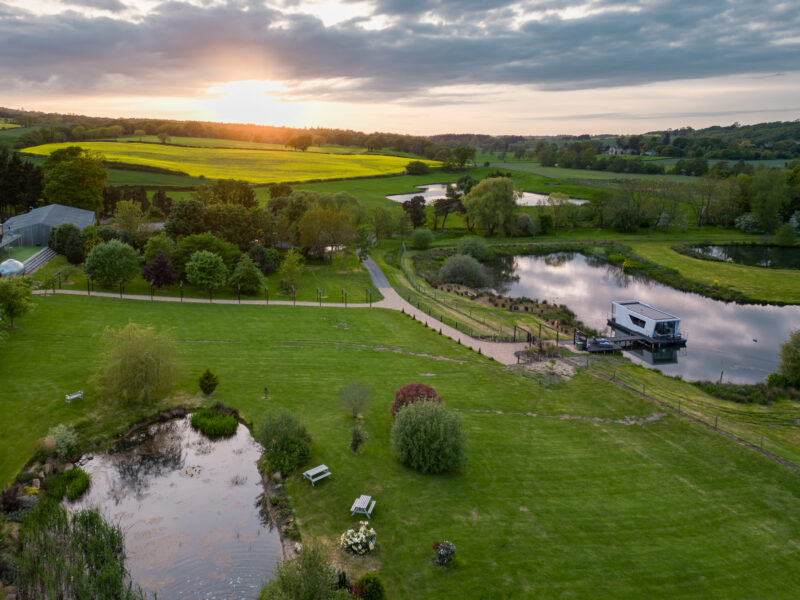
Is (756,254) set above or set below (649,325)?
below

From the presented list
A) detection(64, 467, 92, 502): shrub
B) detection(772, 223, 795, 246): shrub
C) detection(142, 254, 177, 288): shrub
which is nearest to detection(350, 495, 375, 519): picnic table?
detection(64, 467, 92, 502): shrub

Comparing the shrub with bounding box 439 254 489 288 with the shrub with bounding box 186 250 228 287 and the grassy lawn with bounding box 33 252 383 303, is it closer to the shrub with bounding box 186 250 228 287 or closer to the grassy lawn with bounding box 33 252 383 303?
the grassy lawn with bounding box 33 252 383 303

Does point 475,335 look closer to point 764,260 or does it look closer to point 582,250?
point 582,250

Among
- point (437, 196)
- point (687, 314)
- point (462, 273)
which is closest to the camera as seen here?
point (687, 314)

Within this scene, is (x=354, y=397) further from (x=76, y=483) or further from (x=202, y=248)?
(x=202, y=248)

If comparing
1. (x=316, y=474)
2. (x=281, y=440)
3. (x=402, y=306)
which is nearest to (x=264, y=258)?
(x=402, y=306)

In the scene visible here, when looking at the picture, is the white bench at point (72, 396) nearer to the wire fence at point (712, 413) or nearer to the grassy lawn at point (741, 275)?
the wire fence at point (712, 413)
